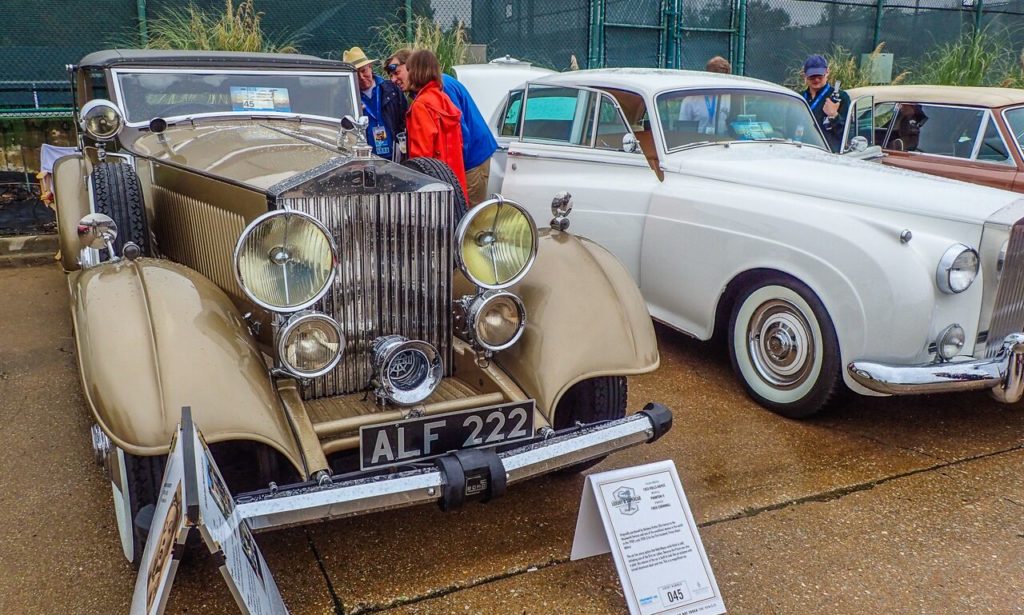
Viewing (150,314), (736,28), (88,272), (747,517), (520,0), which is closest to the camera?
(150,314)

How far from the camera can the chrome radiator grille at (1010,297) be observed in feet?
11.5

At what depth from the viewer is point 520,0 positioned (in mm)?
9703

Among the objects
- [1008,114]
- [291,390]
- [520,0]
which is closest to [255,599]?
[291,390]

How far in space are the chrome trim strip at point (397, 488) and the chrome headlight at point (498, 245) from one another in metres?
0.64

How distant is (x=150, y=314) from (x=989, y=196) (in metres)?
3.63

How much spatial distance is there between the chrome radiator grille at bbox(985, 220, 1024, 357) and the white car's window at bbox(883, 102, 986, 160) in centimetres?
235

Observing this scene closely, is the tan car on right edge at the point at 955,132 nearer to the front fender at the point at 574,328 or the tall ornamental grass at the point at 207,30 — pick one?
the front fender at the point at 574,328

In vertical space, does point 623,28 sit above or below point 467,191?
above

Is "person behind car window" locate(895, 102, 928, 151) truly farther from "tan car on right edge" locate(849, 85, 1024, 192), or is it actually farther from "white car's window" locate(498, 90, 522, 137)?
"white car's window" locate(498, 90, 522, 137)

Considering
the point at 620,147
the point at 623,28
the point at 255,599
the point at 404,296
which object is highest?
the point at 623,28

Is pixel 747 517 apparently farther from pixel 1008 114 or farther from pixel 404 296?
pixel 1008 114

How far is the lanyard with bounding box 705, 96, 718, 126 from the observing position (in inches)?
190

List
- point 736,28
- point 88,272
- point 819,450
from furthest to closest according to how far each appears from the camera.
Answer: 1. point 736,28
2. point 819,450
3. point 88,272

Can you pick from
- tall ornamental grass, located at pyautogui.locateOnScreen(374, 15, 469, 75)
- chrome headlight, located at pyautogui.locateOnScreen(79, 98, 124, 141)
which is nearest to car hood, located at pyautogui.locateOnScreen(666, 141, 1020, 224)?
chrome headlight, located at pyautogui.locateOnScreen(79, 98, 124, 141)
